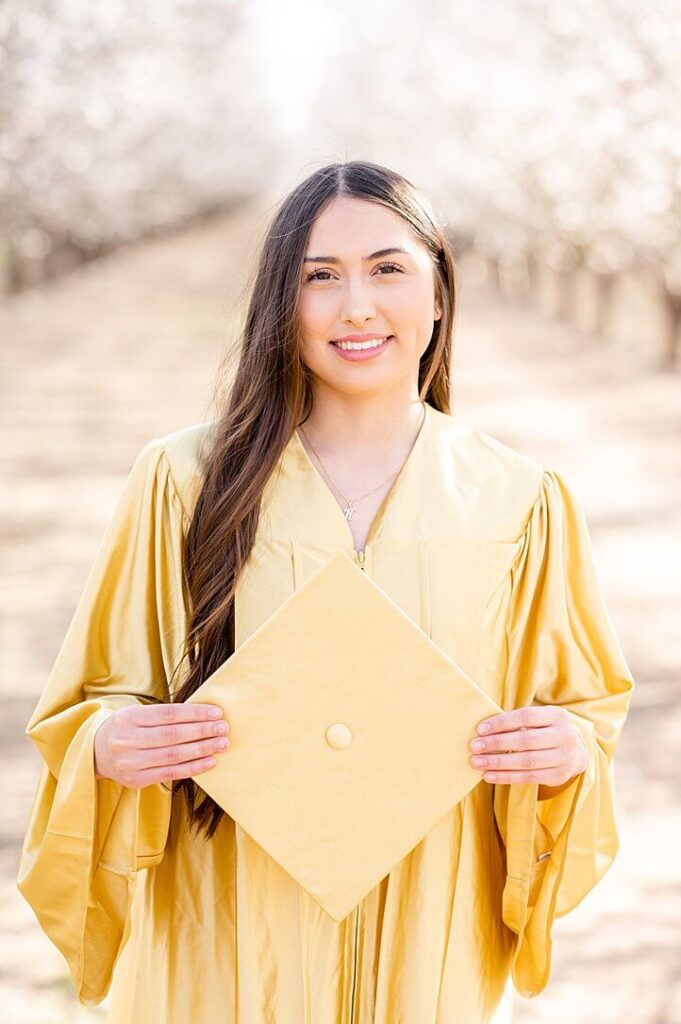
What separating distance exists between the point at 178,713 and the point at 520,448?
9.94m

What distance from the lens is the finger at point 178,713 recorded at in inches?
66.4

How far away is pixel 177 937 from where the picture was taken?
1.94 m

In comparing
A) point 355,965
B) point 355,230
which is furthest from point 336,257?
point 355,965

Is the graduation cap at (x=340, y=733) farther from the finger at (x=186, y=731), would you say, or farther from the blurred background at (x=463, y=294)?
the blurred background at (x=463, y=294)

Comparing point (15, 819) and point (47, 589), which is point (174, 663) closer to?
point (15, 819)

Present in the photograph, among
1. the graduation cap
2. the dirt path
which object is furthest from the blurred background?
the graduation cap

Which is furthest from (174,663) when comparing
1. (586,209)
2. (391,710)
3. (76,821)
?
(586,209)

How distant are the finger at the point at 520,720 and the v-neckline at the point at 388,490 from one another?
34 centimetres

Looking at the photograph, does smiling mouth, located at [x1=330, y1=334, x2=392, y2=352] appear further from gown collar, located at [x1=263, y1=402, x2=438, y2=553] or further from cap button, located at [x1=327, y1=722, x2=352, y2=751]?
cap button, located at [x1=327, y1=722, x2=352, y2=751]

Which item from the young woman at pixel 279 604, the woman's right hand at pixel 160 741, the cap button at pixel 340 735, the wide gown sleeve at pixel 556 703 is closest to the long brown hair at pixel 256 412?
the young woman at pixel 279 604

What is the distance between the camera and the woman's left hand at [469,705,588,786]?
1.70m

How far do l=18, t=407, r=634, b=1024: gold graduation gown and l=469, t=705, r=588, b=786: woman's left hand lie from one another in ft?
0.30

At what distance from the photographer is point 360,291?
1.88m

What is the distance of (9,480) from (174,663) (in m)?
8.91
